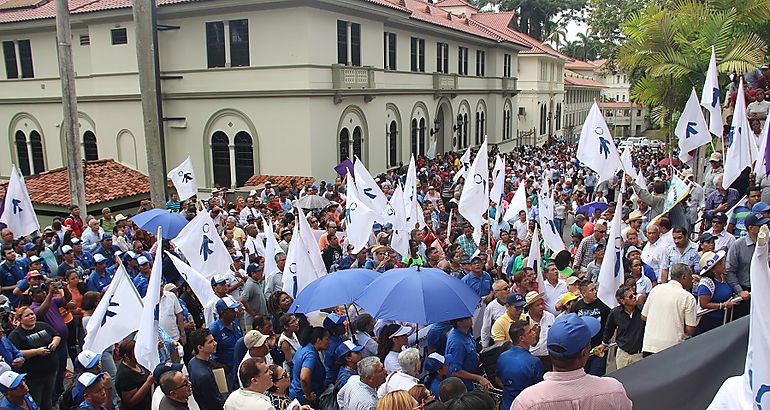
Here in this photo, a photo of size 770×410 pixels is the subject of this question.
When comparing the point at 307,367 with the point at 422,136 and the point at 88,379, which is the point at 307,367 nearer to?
the point at 88,379

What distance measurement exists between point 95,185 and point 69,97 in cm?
707

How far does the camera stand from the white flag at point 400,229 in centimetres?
1092

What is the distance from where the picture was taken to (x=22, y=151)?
2873 cm

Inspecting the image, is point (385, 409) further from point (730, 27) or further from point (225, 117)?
point (225, 117)

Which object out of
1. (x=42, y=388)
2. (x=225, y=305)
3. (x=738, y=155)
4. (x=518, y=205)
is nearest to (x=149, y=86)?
(x=518, y=205)

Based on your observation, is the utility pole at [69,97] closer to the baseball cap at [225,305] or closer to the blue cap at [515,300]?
the baseball cap at [225,305]

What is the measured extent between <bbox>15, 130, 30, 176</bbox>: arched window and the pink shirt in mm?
30331

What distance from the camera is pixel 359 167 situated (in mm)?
12047

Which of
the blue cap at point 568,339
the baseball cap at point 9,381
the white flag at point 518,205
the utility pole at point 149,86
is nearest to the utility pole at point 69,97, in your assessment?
the utility pole at point 149,86

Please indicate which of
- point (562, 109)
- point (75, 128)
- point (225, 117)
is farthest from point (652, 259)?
point (562, 109)

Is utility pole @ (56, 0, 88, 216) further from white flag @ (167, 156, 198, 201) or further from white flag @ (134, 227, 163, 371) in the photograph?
white flag @ (134, 227, 163, 371)

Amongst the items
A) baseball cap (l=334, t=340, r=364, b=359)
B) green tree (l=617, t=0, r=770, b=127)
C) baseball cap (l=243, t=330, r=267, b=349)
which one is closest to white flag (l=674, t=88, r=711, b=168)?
green tree (l=617, t=0, r=770, b=127)

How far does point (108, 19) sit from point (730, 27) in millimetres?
20785

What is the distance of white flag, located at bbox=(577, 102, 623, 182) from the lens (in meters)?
10.1
